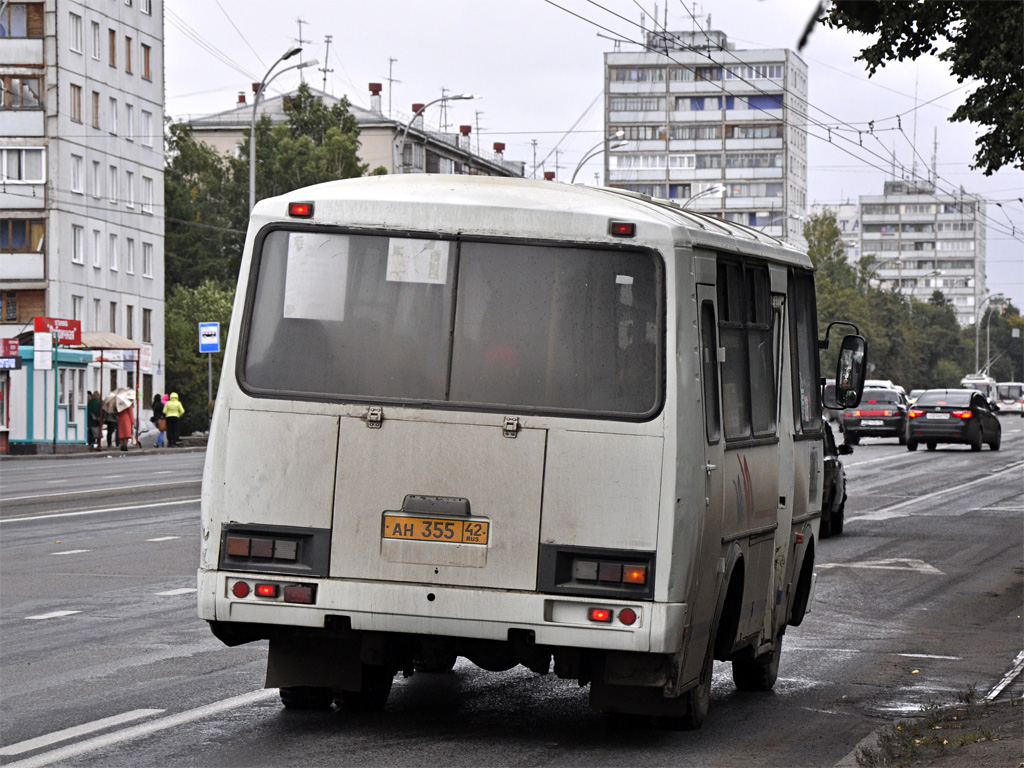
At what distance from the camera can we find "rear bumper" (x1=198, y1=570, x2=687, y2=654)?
7219 mm

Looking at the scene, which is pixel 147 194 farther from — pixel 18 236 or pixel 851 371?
pixel 851 371

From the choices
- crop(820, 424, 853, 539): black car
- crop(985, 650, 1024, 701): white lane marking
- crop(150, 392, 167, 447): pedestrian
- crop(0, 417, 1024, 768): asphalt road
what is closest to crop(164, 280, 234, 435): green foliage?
crop(150, 392, 167, 447): pedestrian

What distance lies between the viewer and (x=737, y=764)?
24.7 ft

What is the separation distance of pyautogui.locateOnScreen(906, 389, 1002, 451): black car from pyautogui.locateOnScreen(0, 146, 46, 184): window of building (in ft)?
126

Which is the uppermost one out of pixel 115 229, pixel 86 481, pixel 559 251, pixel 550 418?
pixel 115 229

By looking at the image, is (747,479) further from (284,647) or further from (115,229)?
(115,229)

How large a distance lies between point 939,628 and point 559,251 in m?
6.94

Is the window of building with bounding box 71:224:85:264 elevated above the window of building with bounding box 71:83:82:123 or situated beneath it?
situated beneath

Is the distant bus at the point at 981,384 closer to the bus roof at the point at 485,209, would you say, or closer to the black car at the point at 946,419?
the black car at the point at 946,419

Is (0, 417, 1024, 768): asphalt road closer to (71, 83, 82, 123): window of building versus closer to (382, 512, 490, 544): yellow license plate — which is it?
(382, 512, 490, 544): yellow license plate

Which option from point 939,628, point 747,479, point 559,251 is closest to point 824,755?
point 747,479

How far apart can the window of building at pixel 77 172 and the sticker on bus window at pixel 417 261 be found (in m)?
67.8

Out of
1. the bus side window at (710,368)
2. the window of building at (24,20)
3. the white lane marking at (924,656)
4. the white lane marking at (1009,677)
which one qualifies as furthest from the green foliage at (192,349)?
the bus side window at (710,368)

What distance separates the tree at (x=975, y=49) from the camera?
17656mm
